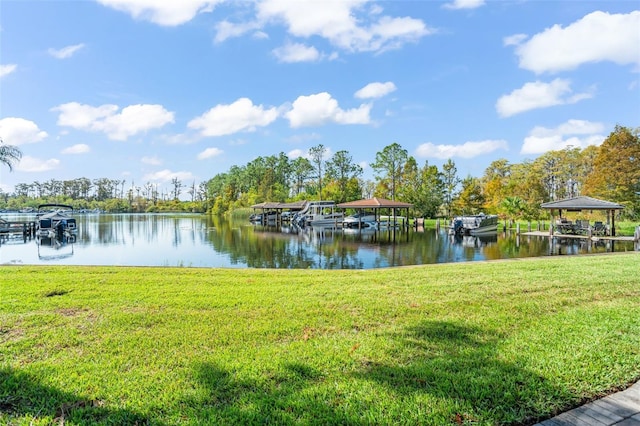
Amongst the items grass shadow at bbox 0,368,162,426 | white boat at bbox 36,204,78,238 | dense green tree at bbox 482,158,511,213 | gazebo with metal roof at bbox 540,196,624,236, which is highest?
dense green tree at bbox 482,158,511,213

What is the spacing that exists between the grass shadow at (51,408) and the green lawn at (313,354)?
1 centimetres

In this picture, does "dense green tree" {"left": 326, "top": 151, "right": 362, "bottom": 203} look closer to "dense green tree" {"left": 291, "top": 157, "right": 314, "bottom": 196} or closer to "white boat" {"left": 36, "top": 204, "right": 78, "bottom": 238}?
"dense green tree" {"left": 291, "top": 157, "right": 314, "bottom": 196}

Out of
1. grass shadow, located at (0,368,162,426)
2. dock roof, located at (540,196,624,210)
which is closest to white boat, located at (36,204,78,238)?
grass shadow, located at (0,368,162,426)

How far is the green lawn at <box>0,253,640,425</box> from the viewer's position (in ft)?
7.75

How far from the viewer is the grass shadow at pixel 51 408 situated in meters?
2.26

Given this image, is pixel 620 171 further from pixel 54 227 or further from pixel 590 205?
pixel 54 227

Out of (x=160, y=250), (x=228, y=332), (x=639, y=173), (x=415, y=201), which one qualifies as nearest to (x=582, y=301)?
(x=228, y=332)

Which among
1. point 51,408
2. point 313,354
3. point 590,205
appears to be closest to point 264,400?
point 313,354

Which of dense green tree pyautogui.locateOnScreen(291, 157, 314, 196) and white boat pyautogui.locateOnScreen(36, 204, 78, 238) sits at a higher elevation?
dense green tree pyautogui.locateOnScreen(291, 157, 314, 196)

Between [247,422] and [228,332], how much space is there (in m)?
1.58

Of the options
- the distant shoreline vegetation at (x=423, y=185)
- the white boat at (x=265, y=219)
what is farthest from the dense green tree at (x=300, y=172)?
the white boat at (x=265, y=219)

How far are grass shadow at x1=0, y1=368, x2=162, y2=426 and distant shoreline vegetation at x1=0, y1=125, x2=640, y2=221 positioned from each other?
3337 cm

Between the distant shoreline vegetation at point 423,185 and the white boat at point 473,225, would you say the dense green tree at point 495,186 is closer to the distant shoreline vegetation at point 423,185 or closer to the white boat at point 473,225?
the distant shoreline vegetation at point 423,185

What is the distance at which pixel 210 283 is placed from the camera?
6520 millimetres
